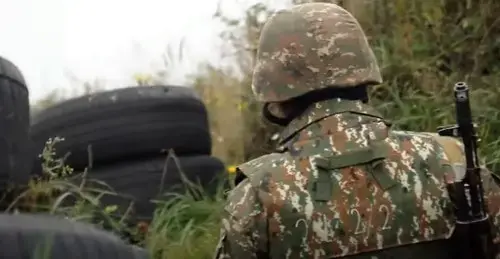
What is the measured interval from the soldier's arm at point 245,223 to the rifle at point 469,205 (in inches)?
20.4

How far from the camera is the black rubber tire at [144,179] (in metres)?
5.11

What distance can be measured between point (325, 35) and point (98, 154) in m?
2.18

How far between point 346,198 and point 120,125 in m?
2.26

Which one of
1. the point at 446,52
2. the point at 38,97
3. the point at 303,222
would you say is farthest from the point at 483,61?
the point at 303,222

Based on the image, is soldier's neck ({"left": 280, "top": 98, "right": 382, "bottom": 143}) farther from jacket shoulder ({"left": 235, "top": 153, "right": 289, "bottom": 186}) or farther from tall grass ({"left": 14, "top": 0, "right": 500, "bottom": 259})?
tall grass ({"left": 14, "top": 0, "right": 500, "bottom": 259})

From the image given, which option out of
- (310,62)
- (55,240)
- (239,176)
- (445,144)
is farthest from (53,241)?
(445,144)

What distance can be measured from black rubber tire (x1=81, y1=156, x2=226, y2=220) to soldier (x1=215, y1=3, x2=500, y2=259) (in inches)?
74.5

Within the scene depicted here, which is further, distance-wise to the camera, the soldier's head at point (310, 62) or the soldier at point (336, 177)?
the soldier's head at point (310, 62)

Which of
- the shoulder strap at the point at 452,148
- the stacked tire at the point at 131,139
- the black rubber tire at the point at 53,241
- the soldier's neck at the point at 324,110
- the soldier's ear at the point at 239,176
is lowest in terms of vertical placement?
the stacked tire at the point at 131,139

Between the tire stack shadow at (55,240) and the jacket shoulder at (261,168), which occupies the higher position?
the tire stack shadow at (55,240)

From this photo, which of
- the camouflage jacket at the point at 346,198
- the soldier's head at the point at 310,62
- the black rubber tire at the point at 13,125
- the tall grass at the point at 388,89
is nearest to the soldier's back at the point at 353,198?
the camouflage jacket at the point at 346,198

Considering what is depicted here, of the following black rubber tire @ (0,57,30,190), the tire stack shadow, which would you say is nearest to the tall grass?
black rubber tire @ (0,57,30,190)

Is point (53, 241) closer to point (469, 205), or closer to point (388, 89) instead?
point (469, 205)

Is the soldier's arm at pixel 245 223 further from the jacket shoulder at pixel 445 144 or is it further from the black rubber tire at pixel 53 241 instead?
the black rubber tire at pixel 53 241
